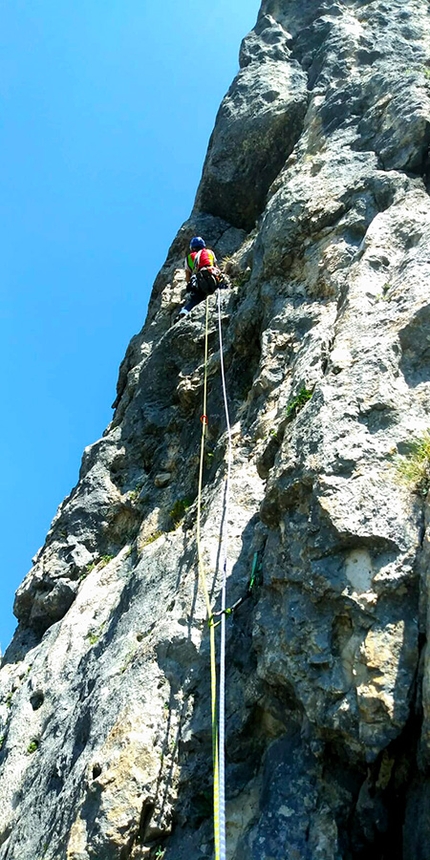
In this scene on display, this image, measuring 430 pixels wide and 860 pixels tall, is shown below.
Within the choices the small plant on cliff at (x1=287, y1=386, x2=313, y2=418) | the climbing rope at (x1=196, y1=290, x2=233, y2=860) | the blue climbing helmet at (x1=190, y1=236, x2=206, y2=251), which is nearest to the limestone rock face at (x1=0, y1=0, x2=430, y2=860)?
the small plant on cliff at (x1=287, y1=386, x2=313, y2=418)

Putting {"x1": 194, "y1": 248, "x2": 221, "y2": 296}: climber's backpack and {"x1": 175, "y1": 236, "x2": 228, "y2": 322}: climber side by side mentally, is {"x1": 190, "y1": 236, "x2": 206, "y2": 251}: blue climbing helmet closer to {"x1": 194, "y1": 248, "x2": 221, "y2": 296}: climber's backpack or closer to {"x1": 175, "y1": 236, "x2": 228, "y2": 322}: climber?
{"x1": 175, "y1": 236, "x2": 228, "y2": 322}: climber

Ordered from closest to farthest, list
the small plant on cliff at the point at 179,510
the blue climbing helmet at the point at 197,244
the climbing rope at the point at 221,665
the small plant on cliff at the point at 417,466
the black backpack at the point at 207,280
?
the climbing rope at the point at 221,665
the small plant on cliff at the point at 417,466
the small plant on cliff at the point at 179,510
the black backpack at the point at 207,280
the blue climbing helmet at the point at 197,244

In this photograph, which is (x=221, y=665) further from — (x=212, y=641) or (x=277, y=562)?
(x=277, y=562)

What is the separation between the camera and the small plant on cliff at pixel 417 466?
5.35m

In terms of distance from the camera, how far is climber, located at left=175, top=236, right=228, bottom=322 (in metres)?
12.6

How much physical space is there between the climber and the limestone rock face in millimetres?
485

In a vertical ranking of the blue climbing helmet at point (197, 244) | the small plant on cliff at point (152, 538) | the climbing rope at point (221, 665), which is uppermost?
the blue climbing helmet at point (197, 244)

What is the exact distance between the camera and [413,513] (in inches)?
205

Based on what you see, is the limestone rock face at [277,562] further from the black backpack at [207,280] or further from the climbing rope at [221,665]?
the black backpack at [207,280]

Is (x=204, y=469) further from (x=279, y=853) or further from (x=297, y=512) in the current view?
Result: (x=279, y=853)

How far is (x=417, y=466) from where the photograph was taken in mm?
5477

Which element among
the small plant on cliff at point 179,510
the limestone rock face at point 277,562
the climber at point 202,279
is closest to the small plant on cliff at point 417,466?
the limestone rock face at point 277,562

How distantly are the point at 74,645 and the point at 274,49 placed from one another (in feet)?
46.4

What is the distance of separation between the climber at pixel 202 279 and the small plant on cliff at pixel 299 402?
19.0 feet
